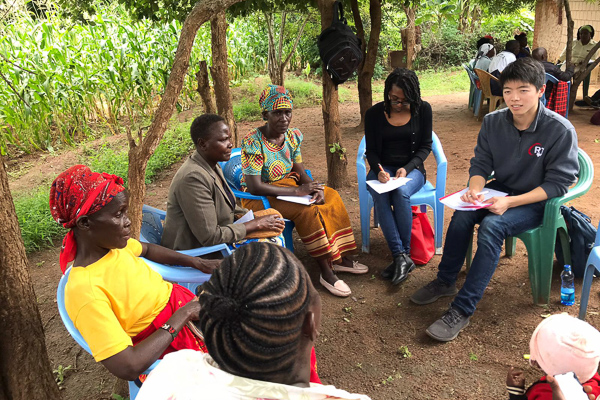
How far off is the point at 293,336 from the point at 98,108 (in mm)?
8354

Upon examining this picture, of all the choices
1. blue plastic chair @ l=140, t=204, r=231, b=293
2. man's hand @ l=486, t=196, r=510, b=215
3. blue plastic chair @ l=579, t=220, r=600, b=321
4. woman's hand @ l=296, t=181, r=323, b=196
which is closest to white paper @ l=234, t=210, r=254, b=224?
blue plastic chair @ l=140, t=204, r=231, b=293

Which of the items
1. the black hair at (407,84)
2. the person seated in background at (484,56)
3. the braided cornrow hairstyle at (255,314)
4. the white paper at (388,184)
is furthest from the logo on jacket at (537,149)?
the person seated in background at (484,56)

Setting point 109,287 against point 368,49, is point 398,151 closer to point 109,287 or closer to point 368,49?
point 109,287

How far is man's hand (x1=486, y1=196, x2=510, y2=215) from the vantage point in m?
2.87

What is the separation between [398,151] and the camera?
3836 millimetres

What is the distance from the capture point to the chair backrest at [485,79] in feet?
24.1

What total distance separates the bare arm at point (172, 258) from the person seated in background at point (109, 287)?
1.29 feet

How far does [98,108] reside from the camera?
332 inches

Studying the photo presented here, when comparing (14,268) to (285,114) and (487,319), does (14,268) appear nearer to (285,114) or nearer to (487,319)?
(285,114)

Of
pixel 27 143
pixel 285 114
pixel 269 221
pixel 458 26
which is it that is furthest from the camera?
pixel 458 26

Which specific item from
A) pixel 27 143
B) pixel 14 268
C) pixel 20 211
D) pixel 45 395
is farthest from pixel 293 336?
pixel 27 143

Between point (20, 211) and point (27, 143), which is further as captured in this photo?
point (27, 143)

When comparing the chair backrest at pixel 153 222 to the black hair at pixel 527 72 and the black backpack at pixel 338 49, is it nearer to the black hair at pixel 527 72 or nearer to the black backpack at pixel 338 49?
the black hair at pixel 527 72

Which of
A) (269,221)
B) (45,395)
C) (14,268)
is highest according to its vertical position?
(14,268)
